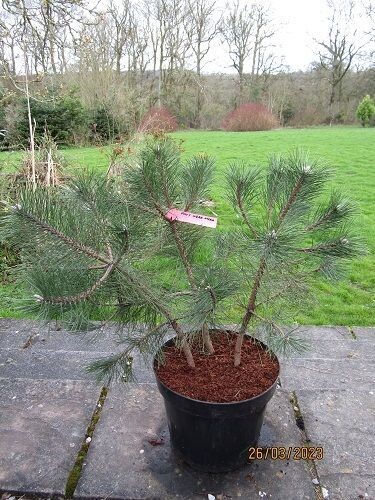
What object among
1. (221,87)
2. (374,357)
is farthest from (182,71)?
(374,357)

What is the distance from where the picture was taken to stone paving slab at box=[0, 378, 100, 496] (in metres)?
1.51

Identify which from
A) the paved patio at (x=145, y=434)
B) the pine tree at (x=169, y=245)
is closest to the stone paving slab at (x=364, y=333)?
the paved patio at (x=145, y=434)

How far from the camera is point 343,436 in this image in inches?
67.1

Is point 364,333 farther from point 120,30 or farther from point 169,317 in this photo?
point 120,30

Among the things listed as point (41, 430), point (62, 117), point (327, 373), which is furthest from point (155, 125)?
point (41, 430)

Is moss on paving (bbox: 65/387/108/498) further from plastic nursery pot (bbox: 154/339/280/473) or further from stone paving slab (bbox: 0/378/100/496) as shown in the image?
plastic nursery pot (bbox: 154/339/280/473)

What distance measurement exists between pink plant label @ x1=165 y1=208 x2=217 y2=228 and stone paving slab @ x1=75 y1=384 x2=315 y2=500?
3.11ft

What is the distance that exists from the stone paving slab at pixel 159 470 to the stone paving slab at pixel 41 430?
3.7 inches

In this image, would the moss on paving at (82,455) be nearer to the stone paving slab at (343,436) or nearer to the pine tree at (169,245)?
the pine tree at (169,245)

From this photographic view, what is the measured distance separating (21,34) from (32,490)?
13.6 ft

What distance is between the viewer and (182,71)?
2173cm

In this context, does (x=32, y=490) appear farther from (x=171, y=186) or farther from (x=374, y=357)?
(x=374, y=357)
